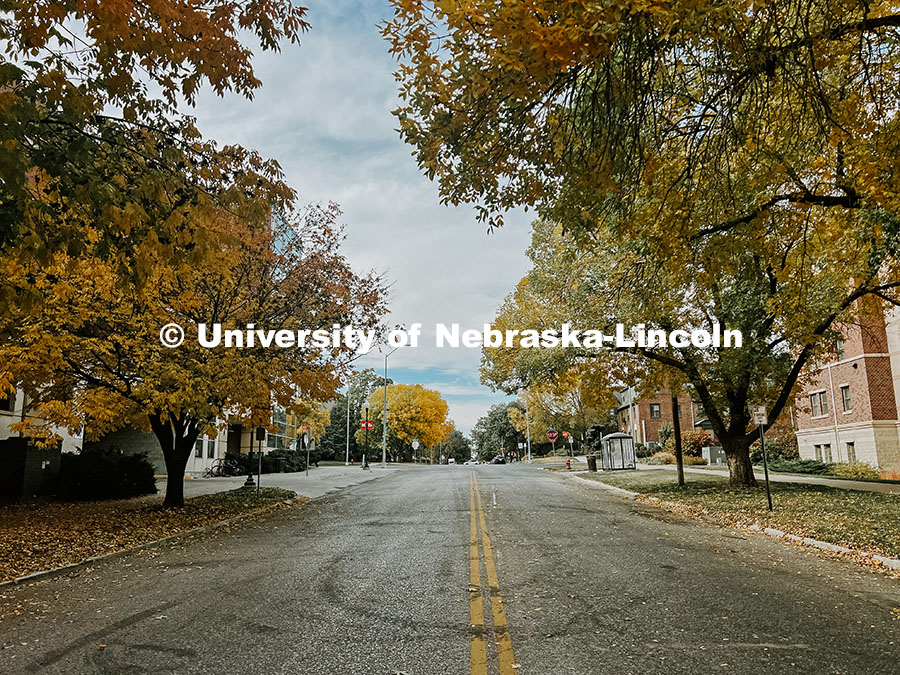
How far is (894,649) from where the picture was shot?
5.04 metres

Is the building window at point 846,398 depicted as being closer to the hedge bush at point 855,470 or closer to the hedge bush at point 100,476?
the hedge bush at point 855,470

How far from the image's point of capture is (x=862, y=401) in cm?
3159

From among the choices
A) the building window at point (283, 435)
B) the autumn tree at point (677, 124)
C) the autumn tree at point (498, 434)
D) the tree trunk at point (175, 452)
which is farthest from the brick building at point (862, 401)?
the autumn tree at point (498, 434)

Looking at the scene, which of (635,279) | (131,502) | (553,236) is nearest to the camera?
(635,279)

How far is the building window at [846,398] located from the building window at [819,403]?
5.25 ft

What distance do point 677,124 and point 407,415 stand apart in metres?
64.7

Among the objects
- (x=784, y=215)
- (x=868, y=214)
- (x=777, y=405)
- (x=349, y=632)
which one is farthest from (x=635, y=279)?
(x=777, y=405)

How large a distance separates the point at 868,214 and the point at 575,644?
9.61 metres

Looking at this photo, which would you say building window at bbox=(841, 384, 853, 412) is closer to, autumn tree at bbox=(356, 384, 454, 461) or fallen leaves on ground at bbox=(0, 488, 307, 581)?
fallen leaves on ground at bbox=(0, 488, 307, 581)

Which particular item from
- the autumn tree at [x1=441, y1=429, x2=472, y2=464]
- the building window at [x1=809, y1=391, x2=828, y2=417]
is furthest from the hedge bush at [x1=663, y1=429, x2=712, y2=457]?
the autumn tree at [x1=441, y1=429, x2=472, y2=464]

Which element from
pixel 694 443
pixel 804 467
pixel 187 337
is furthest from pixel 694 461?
pixel 187 337

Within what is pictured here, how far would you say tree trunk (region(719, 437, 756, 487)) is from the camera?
66.5ft

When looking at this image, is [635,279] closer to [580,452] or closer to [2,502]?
[2,502]

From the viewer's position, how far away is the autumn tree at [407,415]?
72438 millimetres
